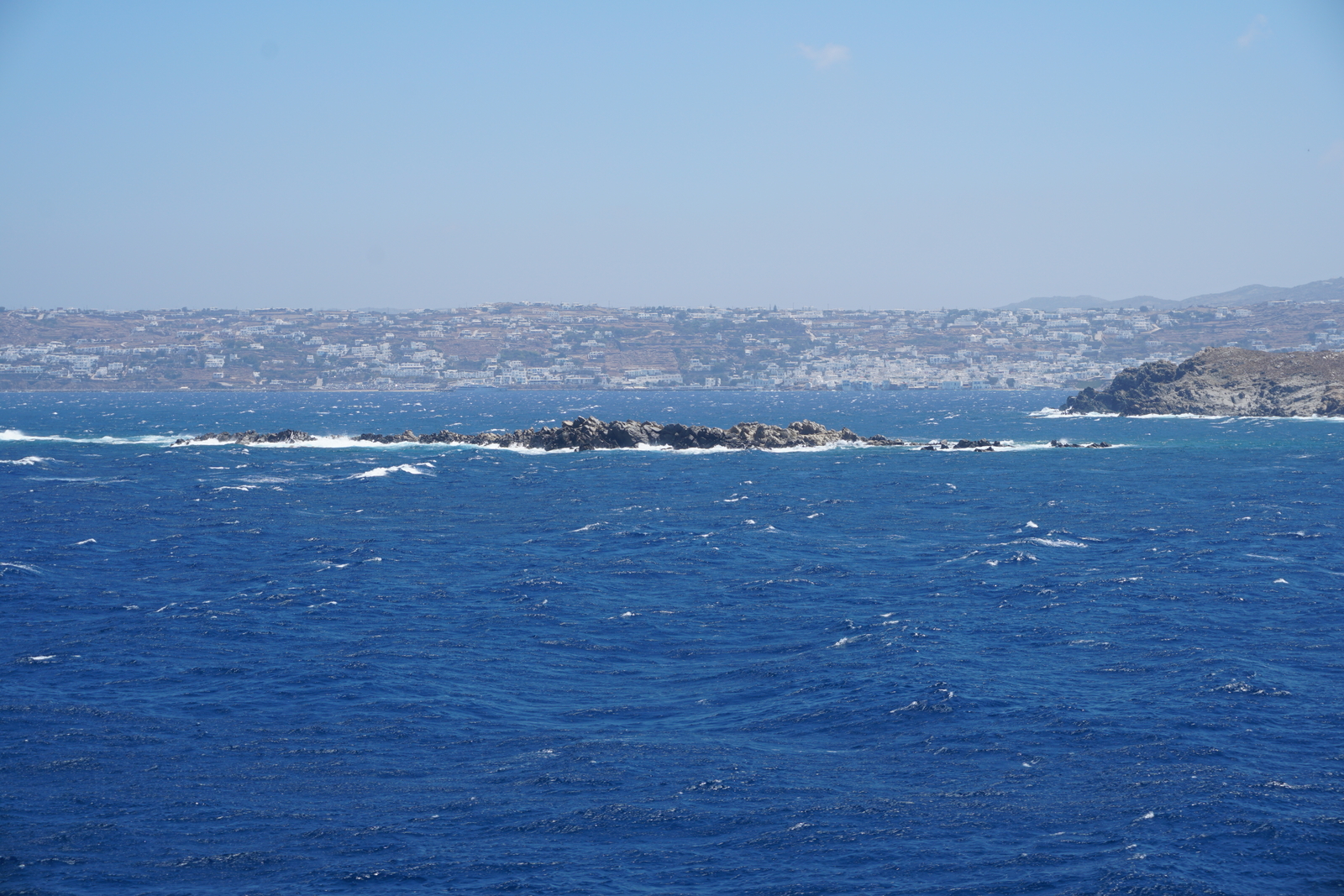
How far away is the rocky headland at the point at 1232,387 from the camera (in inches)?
6511

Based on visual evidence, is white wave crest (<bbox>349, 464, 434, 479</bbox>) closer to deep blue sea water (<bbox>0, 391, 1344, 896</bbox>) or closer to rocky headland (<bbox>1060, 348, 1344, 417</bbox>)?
deep blue sea water (<bbox>0, 391, 1344, 896</bbox>)

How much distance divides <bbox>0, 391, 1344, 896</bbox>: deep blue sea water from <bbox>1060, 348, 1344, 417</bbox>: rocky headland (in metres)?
117

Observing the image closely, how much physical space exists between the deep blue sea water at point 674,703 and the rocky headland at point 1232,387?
384 feet

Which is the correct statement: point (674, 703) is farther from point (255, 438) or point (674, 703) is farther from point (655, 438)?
point (255, 438)

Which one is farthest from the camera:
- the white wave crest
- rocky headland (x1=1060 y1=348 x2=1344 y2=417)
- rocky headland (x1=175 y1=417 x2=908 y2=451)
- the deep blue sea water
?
rocky headland (x1=1060 y1=348 x2=1344 y2=417)

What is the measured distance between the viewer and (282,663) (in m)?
34.7

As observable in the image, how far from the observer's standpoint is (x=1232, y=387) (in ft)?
566

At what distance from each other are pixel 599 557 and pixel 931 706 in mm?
26027

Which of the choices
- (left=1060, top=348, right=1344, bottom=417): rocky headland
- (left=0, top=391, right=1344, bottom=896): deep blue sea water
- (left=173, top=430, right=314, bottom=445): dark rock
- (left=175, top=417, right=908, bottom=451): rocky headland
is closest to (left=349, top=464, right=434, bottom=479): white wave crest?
(left=175, top=417, right=908, bottom=451): rocky headland

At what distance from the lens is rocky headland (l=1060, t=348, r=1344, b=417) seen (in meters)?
165

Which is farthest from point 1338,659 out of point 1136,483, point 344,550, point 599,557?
point 1136,483

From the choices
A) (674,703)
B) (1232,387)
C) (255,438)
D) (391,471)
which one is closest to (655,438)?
(391,471)

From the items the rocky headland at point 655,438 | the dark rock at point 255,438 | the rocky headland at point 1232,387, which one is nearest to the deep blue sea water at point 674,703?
the rocky headland at point 655,438

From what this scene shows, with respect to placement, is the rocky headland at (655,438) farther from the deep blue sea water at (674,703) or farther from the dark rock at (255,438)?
the deep blue sea water at (674,703)
